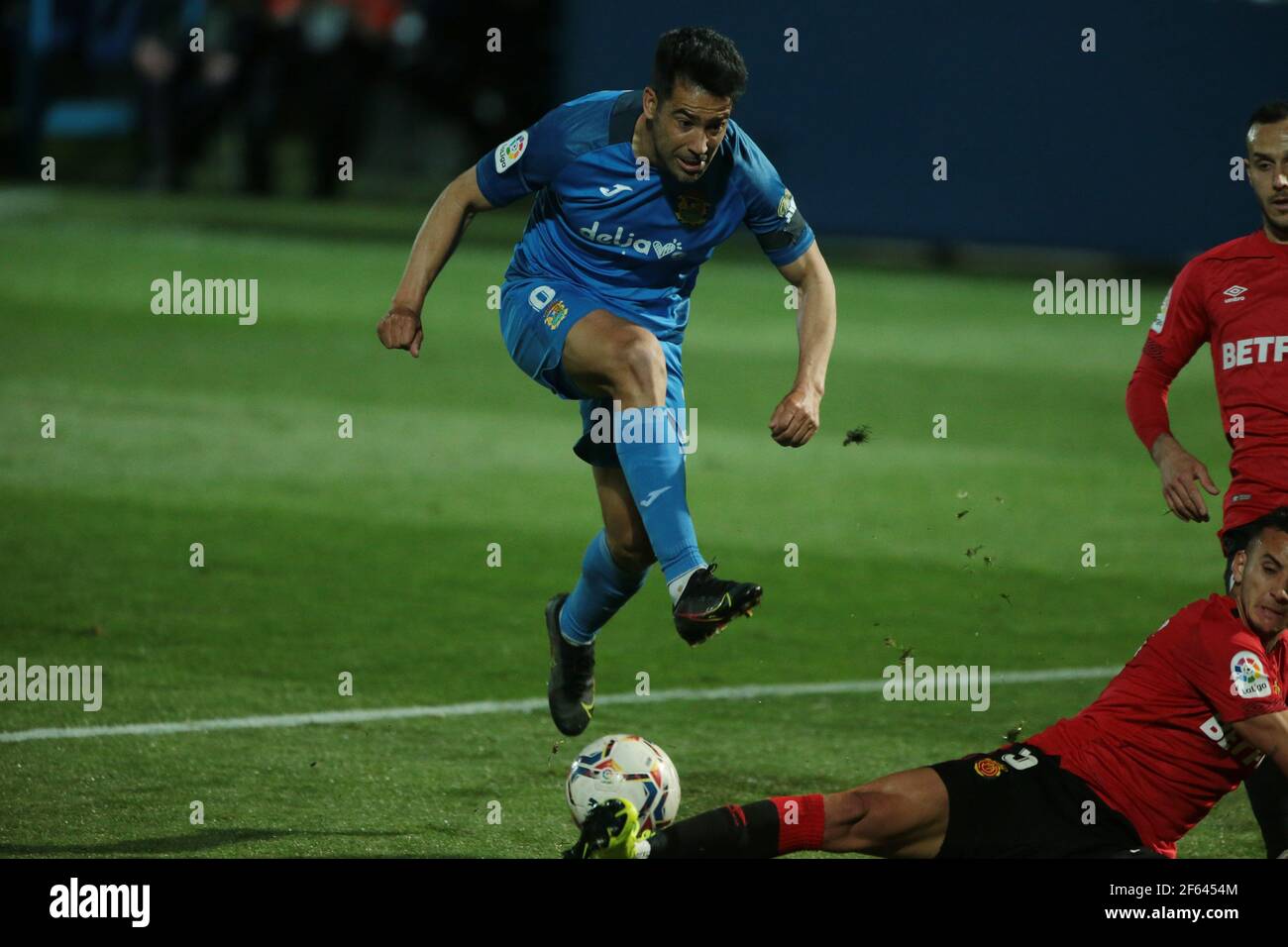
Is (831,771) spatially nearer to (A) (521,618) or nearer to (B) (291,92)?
(A) (521,618)

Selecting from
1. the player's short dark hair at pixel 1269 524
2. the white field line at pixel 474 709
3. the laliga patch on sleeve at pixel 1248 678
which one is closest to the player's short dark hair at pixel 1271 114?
the player's short dark hair at pixel 1269 524

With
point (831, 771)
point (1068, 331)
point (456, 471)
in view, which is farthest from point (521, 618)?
point (1068, 331)

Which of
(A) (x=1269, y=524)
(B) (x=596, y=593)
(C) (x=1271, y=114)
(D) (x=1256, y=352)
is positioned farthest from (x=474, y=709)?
(C) (x=1271, y=114)

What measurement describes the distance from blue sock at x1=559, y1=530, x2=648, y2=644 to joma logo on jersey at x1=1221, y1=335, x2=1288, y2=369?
203 cm

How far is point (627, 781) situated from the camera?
521 centimetres

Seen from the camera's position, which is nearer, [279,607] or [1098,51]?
[279,607]

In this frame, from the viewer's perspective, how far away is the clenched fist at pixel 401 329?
5.89 metres

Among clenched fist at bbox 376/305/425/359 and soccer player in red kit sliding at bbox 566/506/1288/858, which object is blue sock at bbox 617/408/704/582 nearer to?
clenched fist at bbox 376/305/425/359

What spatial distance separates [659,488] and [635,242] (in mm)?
866

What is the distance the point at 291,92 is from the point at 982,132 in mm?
11995

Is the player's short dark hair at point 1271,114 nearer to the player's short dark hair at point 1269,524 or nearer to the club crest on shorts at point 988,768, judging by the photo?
the player's short dark hair at point 1269,524
